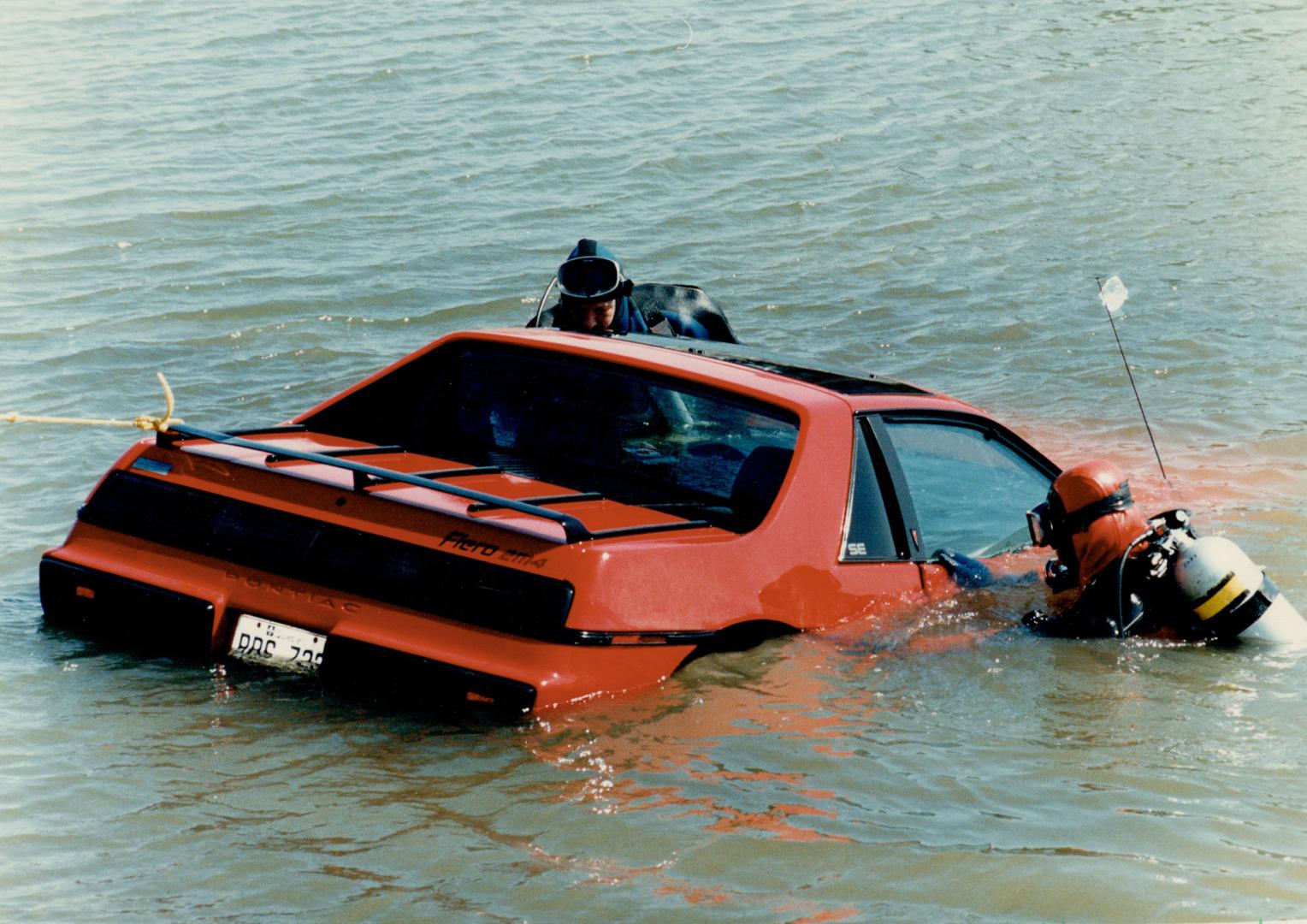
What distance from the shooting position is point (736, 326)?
1279 cm

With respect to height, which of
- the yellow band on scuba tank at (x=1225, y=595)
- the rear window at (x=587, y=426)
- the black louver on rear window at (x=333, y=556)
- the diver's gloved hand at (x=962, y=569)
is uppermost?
the rear window at (x=587, y=426)

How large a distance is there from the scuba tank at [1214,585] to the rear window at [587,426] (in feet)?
5.00

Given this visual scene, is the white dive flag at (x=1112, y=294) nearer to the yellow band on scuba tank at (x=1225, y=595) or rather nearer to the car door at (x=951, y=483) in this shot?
the car door at (x=951, y=483)

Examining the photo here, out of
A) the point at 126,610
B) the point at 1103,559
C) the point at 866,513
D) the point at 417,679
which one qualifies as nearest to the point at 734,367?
the point at 866,513

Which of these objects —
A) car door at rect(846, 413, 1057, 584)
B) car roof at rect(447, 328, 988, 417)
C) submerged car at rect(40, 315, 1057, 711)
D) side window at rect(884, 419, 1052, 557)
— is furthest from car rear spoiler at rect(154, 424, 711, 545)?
side window at rect(884, 419, 1052, 557)

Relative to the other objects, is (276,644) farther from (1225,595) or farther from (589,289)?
(1225,595)

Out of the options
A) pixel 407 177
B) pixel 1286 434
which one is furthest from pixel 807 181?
pixel 1286 434

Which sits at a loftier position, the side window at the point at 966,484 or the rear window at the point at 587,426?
the rear window at the point at 587,426

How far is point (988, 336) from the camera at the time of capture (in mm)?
12875

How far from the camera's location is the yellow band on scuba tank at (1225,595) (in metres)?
6.25

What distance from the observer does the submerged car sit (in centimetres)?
518

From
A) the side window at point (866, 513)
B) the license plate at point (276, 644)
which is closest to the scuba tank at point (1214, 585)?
the side window at point (866, 513)

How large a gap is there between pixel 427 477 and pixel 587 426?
723 millimetres

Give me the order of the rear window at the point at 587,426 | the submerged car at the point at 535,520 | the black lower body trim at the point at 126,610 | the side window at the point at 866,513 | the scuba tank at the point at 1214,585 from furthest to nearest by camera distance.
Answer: the scuba tank at the point at 1214,585, the side window at the point at 866,513, the rear window at the point at 587,426, the black lower body trim at the point at 126,610, the submerged car at the point at 535,520
